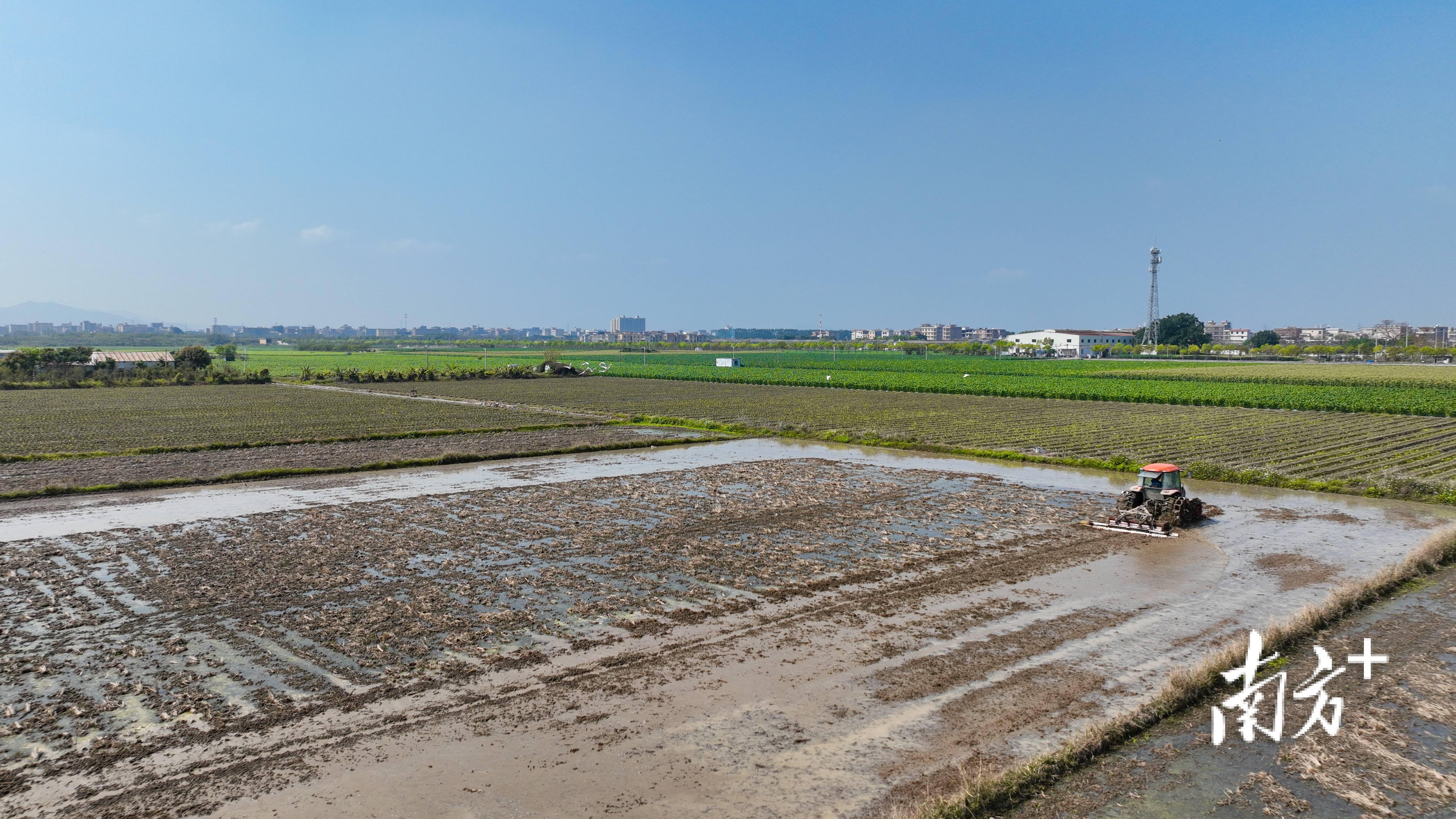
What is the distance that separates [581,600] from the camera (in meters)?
10.7

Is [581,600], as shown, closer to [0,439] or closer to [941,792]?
[941,792]

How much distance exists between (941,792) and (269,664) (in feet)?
21.1

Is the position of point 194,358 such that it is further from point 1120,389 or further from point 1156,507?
point 1156,507

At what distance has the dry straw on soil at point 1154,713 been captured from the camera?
233 inches

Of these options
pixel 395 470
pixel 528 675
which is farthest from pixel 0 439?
pixel 528 675

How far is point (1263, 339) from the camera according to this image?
156m

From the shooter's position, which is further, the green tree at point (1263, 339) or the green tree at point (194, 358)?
the green tree at point (1263, 339)

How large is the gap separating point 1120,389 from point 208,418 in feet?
148

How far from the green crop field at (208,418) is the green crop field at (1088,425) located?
6.14 metres

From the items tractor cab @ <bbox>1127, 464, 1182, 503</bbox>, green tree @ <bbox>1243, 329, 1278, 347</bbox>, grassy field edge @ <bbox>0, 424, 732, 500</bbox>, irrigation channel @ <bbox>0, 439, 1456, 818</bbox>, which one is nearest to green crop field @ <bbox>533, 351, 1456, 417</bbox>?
irrigation channel @ <bbox>0, 439, 1456, 818</bbox>

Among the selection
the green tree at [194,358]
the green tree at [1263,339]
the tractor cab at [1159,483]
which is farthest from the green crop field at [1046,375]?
the green tree at [1263,339]

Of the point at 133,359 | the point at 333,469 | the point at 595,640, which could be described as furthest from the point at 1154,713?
the point at 133,359

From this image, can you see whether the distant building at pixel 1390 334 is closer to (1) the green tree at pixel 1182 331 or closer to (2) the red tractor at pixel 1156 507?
(1) the green tree at pixel 1182 331

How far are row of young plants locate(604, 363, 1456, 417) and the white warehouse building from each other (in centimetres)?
6710
